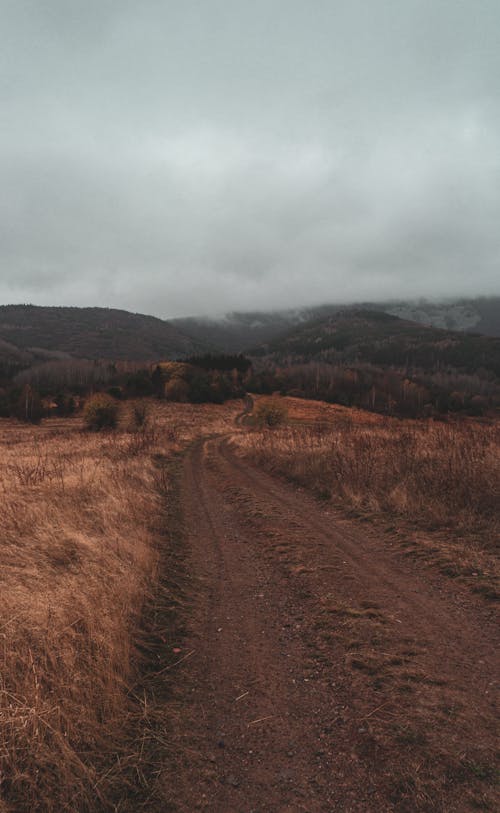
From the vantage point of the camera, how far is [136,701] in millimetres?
3592

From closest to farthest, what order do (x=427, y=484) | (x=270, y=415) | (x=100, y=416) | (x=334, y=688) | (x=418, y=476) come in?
1. (x=334, y=688)
2. (x=427, y=484)
3. (x=418, y=476)
4. (x=100, y=416)
5. (x=270, y=415)

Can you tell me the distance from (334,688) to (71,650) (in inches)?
110

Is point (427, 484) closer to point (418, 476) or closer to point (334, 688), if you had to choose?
point (418, 476)

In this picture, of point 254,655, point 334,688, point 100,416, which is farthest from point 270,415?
point 334,688

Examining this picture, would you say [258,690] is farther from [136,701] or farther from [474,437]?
[474,437]

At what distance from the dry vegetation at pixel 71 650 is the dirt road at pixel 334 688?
62 centimetres

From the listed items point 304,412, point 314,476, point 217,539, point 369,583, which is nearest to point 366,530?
point 369,583

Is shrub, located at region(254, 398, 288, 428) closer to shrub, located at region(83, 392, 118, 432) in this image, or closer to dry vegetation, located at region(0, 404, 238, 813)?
shrub, located at region(83, 392, 118, 432)

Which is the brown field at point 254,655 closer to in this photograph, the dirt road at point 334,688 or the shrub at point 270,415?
the dirt road at point 334,688

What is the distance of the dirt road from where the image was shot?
107 inches

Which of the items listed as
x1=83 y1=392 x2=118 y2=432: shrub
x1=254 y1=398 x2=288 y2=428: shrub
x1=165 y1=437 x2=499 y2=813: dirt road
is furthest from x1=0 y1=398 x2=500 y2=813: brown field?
x1=83 y1=392 x2=118 y2=432: shrub

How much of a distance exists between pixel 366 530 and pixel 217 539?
140 inches

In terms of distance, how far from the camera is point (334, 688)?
375 centimetres

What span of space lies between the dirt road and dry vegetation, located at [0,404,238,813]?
62 cm
